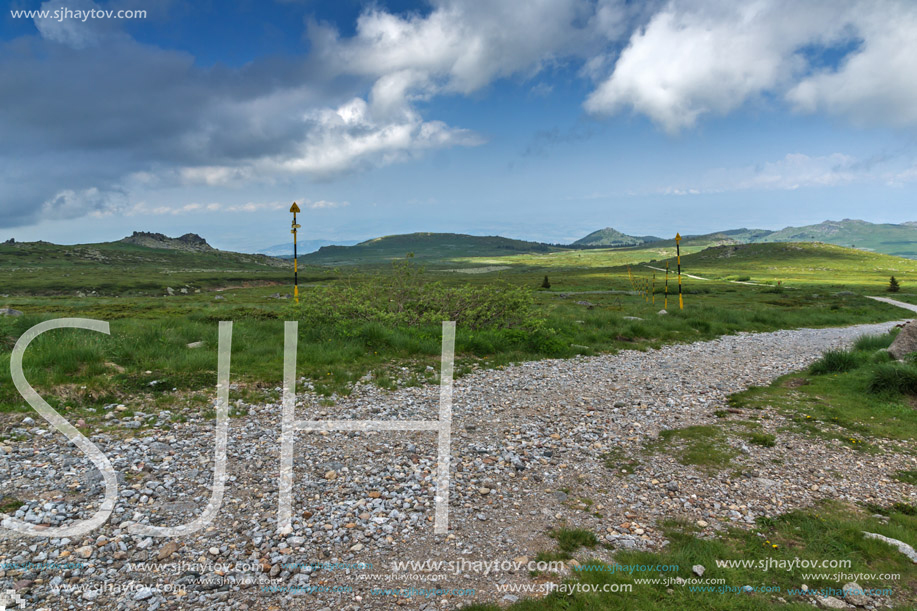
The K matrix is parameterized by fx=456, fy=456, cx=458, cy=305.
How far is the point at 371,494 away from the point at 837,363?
59.7 ft

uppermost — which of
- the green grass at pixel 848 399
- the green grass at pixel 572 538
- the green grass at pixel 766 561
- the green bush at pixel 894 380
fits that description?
the green bush at pixel 894 380

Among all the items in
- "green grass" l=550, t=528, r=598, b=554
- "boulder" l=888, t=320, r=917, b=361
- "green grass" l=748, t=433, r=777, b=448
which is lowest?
"green grass" l=550, t=528, r=598, b=554

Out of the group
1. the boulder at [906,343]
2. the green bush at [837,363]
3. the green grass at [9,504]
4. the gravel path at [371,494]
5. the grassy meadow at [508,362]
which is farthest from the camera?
the green bush at [837,363]

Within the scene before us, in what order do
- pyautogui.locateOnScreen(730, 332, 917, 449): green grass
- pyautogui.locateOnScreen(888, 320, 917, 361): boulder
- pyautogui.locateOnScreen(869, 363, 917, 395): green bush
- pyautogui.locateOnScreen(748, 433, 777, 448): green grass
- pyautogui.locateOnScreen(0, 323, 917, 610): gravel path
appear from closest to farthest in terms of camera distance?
pyautogui.locateOnScreen(0, 323, 917, 610): gravel path
pyautogui.locateOnScreen(748, 433, 777, 448): green grass
pyautogui.locateOnScreen(730, 332, 917, 449): green grass
pyautogui.locateOnScreen(869, 363, 917, 395): green bush
pyautogui.locateOnScreen(888, 320, 917, 361): boulder

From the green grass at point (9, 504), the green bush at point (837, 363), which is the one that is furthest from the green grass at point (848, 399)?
the green grass at point (9, 504)

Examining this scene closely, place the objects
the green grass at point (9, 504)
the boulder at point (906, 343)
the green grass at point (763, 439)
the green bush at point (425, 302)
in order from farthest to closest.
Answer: the green bush at point (425, 302) → the boulder at point (906, 343) → the green grass at point (763, 439) → the green grass at point (9, 504)

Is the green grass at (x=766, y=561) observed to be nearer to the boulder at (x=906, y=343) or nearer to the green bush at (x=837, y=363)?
the green bush at (x=837, y=363)

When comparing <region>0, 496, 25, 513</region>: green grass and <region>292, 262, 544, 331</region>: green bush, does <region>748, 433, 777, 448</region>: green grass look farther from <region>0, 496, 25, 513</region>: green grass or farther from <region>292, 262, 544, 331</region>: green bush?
<region>0, 496, 25, 513</region>: green grass

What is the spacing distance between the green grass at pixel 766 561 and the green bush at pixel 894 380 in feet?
25.3

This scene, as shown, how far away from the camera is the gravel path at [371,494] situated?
5.67 m

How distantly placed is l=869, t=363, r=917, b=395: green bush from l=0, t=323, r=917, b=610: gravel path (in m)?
3.79

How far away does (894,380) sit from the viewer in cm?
1316

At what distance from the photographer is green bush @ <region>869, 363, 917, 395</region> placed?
12938 mm

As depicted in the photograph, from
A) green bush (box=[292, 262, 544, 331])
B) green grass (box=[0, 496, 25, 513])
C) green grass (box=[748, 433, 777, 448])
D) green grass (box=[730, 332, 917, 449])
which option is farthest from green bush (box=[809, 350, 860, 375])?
green grass (box=[0, 496, 25, 513])
